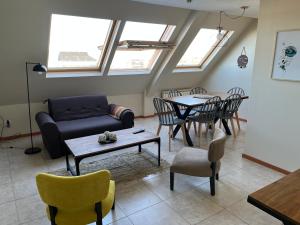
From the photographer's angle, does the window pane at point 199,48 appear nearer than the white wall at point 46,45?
No

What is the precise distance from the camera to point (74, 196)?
4.94ft

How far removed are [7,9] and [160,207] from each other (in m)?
3.10

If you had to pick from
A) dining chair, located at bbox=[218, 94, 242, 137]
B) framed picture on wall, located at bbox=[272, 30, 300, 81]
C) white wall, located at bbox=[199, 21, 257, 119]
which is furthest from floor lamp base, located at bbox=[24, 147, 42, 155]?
white wall, located at bbox=[199, 21, 257, 119]

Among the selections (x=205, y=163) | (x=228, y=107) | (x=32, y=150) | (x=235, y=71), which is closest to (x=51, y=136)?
(x=32, y=150)

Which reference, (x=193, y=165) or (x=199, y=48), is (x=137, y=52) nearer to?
(x=199, y=48)

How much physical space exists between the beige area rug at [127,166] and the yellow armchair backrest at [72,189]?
4.51 feet

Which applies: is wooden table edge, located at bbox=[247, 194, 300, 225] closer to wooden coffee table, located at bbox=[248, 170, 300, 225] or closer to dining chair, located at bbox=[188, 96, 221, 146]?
wooden coffee table, located at bbox=[248, 170, 300, 225]

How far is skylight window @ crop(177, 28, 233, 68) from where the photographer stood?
5557 millimetres

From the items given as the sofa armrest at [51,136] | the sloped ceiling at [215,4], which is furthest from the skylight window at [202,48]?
the sofa armrest at [51,136]

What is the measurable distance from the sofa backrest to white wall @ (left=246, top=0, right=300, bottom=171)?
283 centimetres

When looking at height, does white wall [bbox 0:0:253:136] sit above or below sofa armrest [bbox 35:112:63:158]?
above

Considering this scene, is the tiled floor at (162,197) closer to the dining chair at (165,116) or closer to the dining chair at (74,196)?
the dining chair at (74,196)

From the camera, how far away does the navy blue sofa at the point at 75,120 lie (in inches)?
137

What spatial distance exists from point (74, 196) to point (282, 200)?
1302mm
